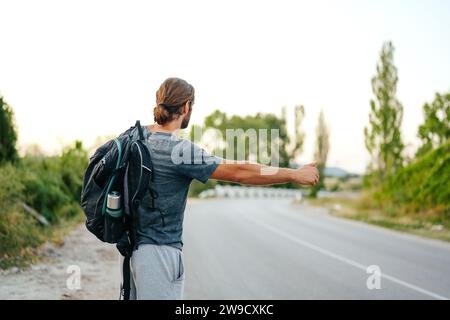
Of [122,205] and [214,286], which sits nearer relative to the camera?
[122,205]

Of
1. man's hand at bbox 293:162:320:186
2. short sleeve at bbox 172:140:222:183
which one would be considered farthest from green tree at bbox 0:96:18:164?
man's hand at bbox 293:162:320:186

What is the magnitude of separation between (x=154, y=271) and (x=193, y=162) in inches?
24.0

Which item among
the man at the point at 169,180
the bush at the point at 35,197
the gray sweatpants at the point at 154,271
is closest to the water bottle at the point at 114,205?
the man at the point at 169,180

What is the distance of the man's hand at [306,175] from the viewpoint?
315 cm

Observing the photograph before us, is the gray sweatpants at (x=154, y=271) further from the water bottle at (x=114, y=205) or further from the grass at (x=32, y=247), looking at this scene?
the grass at (x=32, y=247)

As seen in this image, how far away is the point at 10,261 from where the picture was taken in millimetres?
8820

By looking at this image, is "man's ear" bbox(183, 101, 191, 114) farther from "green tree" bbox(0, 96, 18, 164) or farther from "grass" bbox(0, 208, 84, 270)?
"green tree" bbox(0, 96, 18, 164)

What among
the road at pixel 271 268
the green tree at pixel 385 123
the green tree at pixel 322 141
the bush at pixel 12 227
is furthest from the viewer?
the green tree at pixel 322 141

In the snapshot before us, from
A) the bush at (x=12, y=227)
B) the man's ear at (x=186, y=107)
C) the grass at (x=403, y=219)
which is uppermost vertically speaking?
the man's ear at (x=186, y=107)

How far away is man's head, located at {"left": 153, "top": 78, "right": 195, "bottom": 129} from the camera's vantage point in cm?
318

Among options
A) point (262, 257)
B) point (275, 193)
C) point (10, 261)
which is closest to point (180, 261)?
point (10, 261)

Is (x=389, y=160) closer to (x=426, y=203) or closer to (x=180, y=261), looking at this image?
(x=426, y=203)

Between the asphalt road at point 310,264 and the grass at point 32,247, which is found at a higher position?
the grass at point 32,247

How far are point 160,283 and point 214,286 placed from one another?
579 cm
